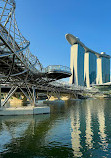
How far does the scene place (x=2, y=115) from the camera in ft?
122

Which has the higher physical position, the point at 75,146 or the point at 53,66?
the point at 53,66

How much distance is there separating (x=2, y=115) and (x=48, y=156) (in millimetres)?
27260

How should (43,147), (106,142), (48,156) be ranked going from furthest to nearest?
(106,142) → (43,147) → (48,156)

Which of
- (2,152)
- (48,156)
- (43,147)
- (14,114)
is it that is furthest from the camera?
(14,114)

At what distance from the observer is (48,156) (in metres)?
13.4

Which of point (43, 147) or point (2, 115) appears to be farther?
point (2, 115)

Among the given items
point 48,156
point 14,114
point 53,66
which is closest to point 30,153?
point 48,156

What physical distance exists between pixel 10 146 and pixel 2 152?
61.1 inches

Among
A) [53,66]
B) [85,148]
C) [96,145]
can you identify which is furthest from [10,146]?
[53,66]

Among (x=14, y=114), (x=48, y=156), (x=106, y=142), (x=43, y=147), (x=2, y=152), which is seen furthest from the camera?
(x=14, y=114)

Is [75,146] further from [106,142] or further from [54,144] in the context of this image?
[106,142]

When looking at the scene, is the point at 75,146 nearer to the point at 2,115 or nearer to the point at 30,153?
the point at 30,153

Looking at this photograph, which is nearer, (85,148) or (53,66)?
(85,148)

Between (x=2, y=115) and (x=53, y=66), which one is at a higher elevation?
(x=53, y=66)
